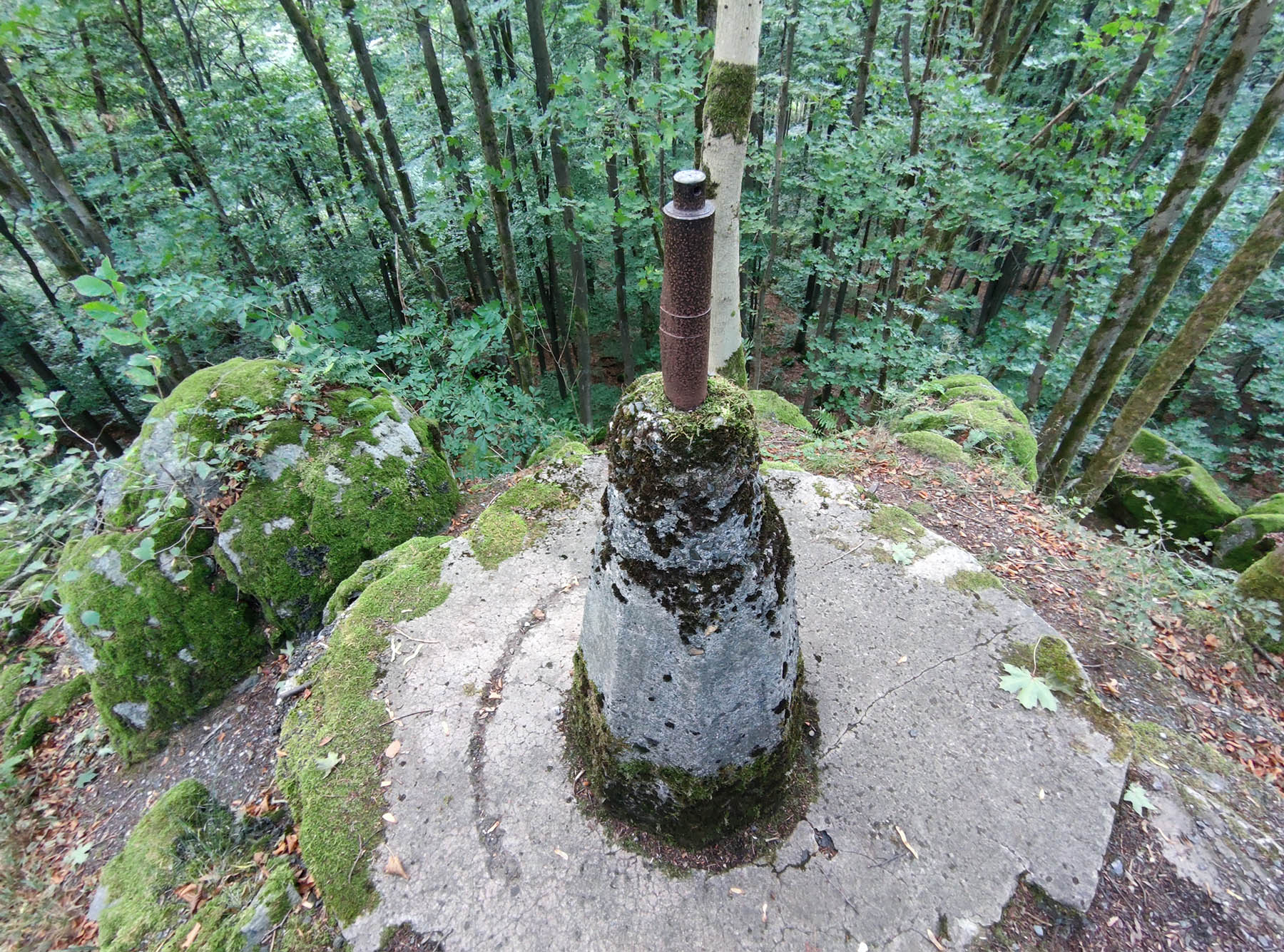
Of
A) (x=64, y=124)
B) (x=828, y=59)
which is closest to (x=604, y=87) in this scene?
(x=828, y=59)

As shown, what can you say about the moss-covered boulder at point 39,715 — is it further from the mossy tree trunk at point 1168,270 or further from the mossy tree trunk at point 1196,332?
the mossy tree trunk at point 1168,270

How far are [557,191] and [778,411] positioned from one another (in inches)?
169

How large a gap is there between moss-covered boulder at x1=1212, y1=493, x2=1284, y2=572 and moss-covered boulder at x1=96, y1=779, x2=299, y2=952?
472 inches

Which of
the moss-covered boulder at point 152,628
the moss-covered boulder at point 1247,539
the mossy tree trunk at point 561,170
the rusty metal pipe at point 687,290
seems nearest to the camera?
the rusty metal pipe at point 687,290

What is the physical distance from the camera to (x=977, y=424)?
718cm

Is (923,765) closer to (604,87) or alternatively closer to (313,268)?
(604,87)

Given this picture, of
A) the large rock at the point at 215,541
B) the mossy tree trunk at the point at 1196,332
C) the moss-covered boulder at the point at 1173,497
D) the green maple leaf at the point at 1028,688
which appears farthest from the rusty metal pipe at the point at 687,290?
the moss-covered boulder at the point at 1173,497

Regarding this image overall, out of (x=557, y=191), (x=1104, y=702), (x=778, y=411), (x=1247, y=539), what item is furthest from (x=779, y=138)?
(x=1247, y=539)

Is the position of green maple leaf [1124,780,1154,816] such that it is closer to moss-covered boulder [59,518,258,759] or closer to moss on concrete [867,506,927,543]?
moss on concrete [867,506,927,543]

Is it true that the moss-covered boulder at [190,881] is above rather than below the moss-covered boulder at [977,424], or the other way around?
above

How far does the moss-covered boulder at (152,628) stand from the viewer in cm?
425

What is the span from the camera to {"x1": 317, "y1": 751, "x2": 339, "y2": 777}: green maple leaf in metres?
3.28

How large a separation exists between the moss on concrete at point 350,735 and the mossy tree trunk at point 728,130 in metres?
3.34

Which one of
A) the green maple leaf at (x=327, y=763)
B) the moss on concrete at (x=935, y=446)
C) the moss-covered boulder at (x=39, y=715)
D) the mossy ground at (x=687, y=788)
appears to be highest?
the mossy ground at (x=687, y=788)
